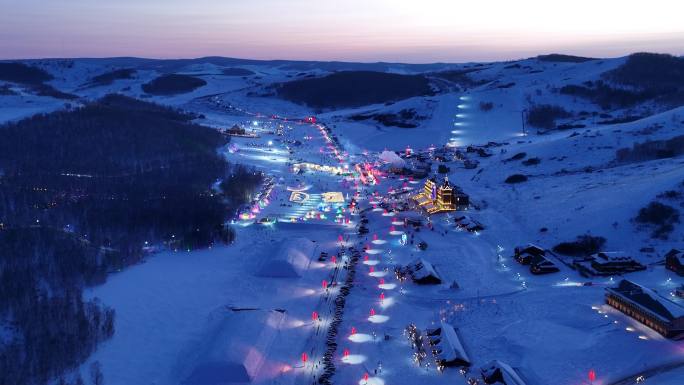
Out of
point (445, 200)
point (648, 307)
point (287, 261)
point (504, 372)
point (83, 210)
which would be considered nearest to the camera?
point (504, 372)

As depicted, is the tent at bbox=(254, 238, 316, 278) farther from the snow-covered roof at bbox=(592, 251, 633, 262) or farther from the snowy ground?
the snow-covered roof at bbox=(592, 251, 633, 262)

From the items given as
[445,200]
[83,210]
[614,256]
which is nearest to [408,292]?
[614,256]

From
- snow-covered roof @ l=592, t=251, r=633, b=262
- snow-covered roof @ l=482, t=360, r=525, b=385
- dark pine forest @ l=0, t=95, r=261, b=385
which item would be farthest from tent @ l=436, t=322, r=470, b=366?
dark pine forest @ l=0, t=95, r=261, b=385

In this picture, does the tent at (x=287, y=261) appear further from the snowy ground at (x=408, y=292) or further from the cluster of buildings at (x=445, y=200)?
the cluster of buildings at (x=445, y=200)

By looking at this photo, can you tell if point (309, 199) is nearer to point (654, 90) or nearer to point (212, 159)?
point (212, 159)

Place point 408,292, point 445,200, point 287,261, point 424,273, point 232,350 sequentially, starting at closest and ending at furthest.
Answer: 1. point 232,350
2. point 408,292
3. point 424,273
4. point 287,261
5. point 445,200

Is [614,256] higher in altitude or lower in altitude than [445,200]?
higher

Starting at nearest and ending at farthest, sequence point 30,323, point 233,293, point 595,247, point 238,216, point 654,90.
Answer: point 30,323
point 233,293
point 595,247
point 238,216
point 654,90

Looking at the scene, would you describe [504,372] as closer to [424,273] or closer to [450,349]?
[450,349]

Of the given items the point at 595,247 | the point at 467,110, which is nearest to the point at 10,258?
the point at 595,247

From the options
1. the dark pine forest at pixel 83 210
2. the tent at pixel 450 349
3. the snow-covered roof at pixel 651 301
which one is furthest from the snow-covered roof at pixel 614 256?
the dark pine forest at pixel 83 210

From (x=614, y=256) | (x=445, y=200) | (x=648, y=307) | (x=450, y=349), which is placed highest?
(x=648, y=307)
